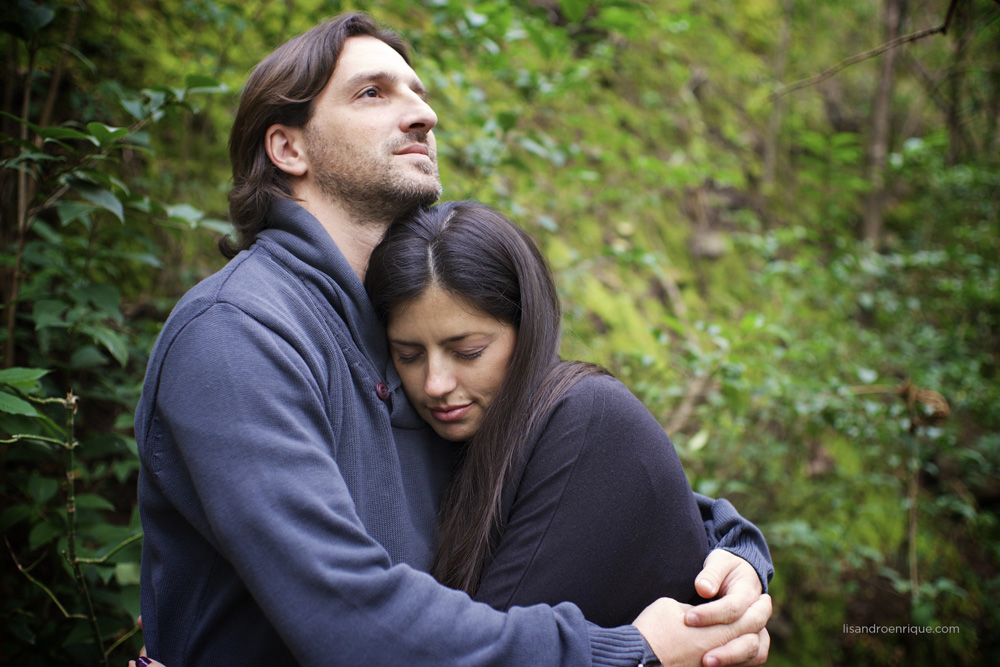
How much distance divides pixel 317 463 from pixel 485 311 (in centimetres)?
66

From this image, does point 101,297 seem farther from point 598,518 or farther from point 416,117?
point 598,518

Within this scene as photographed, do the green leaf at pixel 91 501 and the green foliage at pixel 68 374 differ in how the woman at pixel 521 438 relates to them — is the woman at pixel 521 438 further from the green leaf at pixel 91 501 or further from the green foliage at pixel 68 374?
the green leaf at pixel 91 501

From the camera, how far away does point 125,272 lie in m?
2.71

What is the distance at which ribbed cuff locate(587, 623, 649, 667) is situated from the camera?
1133mm

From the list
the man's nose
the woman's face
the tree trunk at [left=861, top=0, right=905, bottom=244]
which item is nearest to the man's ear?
the man's nose

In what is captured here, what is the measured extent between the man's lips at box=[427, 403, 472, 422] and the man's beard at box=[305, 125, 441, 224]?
0.58 metres

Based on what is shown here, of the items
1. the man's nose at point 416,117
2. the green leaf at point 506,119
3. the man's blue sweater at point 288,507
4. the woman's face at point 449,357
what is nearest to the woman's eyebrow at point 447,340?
Answer: the woman's face at point 449,357

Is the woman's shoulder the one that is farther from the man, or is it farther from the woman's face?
the man

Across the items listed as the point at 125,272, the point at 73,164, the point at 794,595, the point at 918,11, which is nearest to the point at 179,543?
the point at 73,164

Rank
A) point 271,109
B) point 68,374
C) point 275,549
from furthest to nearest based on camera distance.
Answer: point 68,374 → point 271,109 → point 275,549

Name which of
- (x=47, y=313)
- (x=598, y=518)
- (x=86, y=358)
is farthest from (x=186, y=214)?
(x=598, y=518)

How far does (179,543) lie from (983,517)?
4.28 metres

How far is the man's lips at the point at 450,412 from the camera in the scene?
1.54 metres

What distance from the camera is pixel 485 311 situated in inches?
61.7
